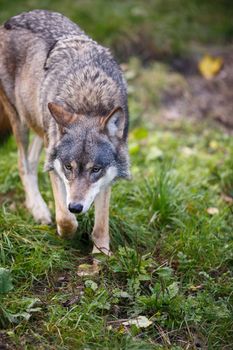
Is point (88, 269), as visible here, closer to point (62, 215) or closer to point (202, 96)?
point (62, 215)

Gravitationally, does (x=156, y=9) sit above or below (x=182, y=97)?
above

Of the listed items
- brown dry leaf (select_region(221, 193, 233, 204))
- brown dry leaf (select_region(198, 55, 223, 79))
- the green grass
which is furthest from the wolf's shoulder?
brown dry leaf (select_region(198, 55, 223, 79))

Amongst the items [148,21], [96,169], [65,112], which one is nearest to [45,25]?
[65,112]

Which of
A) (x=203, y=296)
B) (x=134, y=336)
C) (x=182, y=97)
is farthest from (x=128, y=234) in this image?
(x=182, y=97)

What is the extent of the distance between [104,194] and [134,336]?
50.6 inches

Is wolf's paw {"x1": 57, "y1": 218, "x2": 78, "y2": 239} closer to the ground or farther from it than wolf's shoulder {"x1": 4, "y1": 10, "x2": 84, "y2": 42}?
closer to the ground

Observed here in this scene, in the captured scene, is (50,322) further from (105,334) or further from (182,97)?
(182,97)

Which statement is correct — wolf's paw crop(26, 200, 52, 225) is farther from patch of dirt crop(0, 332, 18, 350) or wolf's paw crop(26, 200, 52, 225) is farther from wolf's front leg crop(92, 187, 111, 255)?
patch of dirt crop(0, 332, 18, 350)

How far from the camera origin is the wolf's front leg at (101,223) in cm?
484

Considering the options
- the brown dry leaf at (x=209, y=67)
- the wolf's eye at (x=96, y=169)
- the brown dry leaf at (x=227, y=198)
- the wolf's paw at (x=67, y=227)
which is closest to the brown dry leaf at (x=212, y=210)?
the brown dry leaf at (x=227, y=198)

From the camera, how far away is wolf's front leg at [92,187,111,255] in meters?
4.84

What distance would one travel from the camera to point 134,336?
3.98 m

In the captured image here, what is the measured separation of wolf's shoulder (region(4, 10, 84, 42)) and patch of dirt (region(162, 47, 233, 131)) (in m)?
2.88

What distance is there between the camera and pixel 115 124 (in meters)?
4.60
